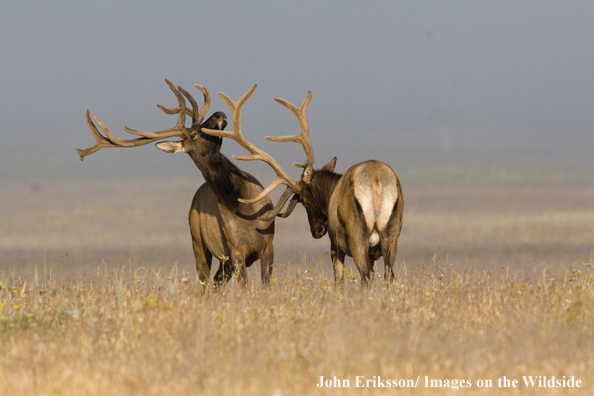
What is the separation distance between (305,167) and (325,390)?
6.26m

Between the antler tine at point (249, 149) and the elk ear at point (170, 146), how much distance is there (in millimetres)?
475

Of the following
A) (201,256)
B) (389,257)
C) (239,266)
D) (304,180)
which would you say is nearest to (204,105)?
(304,180)

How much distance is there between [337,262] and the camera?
10703mm

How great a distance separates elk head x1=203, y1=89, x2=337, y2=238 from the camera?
11125 millimetres

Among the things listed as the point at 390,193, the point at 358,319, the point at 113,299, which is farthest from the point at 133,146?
the point at 358,319

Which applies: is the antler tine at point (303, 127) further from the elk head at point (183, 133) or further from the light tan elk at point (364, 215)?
the elk head at point (183, 133)

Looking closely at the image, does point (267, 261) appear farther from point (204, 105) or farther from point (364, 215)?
point (204, 105)

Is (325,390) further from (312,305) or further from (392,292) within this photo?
(392,292)

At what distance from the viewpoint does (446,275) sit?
1038 cm

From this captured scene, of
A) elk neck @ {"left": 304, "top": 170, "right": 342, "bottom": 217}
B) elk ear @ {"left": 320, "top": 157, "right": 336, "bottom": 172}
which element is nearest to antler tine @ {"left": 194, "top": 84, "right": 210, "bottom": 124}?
elk neck @ {"left": 304, "top": 170, "right": 342, "bottom": 217}

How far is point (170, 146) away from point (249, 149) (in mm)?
1273

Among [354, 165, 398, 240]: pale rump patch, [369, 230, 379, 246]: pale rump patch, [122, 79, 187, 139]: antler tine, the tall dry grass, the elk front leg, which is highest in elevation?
[122, 79, 187, 139]: antler tine

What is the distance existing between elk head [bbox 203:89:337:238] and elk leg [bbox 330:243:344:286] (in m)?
0.78

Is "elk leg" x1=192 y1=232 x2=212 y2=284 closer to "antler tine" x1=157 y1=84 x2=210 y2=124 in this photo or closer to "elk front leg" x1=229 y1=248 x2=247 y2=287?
"elk front leg" x1=229 y1=248 x2=247 y2=287
